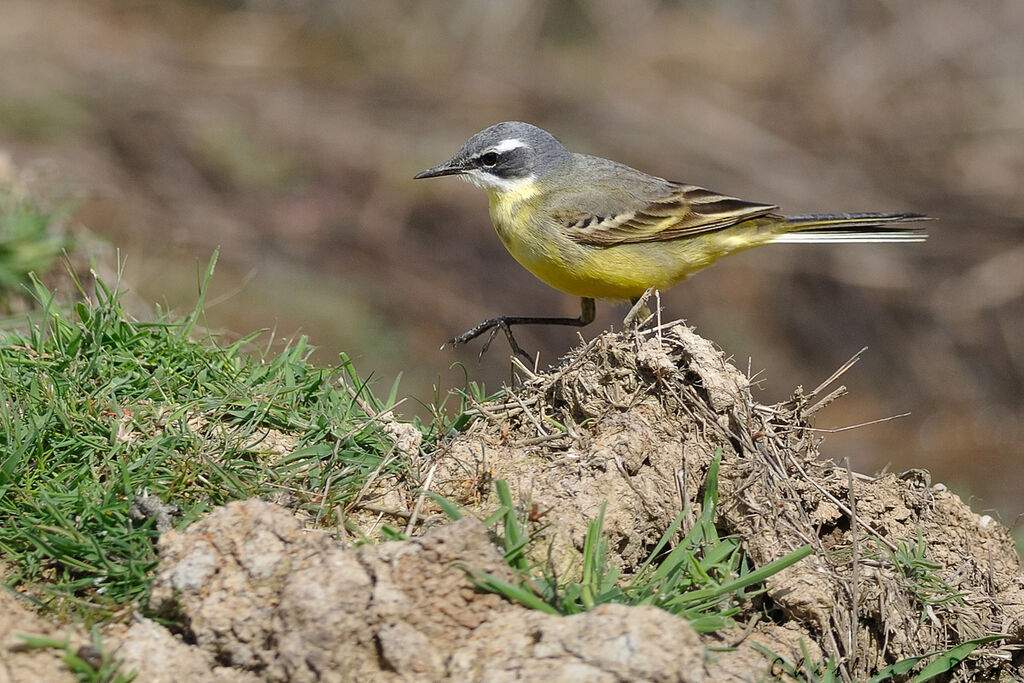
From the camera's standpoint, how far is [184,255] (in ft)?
37.7

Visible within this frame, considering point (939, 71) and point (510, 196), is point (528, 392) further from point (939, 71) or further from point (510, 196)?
point (939, 71)

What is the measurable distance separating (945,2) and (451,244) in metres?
8.25

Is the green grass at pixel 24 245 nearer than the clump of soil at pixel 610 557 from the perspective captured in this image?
No

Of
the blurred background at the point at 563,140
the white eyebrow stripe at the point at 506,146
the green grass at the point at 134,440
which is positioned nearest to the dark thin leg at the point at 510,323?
the green grass at the point at 134,440

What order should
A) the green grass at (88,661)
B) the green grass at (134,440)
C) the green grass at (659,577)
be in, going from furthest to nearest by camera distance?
the green grass at (134,440)
the green grass at (659,577)
the green grass at (88,661)

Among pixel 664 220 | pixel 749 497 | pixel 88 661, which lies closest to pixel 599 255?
pixel 664 220

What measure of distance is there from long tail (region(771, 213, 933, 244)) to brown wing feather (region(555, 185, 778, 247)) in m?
0.23

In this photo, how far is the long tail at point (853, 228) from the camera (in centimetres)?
692

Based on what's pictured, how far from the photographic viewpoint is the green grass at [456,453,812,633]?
373 centimetres

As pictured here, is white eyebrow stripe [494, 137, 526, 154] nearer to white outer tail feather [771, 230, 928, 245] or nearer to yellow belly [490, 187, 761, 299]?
yellow belly [490, 187, 761, 299]

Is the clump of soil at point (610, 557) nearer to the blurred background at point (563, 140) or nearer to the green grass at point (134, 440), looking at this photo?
the green grass at point (134, 440)

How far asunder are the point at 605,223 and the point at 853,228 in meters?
1.54

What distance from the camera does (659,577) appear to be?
3.97 meters

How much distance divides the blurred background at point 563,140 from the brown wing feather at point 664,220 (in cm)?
373
